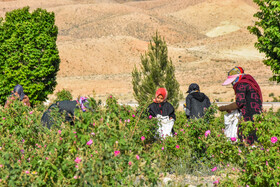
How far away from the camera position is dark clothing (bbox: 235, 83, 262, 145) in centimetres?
546

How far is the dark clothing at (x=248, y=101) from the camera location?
17.9 ft

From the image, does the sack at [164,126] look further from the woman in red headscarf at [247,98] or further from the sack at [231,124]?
the woman in red headscarf at [247,98]

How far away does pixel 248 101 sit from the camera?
5523 millimetres

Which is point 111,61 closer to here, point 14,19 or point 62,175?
point 14,19

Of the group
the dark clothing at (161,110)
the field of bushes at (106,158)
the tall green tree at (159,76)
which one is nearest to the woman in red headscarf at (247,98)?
the field of bushes at (106,158)

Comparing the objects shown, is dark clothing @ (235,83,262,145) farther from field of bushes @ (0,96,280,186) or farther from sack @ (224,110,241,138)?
field of bushes @ (0,96,280,186)

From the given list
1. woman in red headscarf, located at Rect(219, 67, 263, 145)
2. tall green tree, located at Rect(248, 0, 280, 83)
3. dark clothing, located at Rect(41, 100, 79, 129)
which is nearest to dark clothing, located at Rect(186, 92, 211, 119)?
woman in red headscarf, located at Rect(219, 67, 263, 145)

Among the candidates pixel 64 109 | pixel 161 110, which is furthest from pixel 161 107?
pixel 64 109

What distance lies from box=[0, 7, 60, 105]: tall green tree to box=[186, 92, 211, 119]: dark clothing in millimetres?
8030

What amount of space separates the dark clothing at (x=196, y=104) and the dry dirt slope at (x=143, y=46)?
627 inches

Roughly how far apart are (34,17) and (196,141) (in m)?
10.3

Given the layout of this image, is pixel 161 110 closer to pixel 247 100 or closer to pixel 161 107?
pixel 161 107

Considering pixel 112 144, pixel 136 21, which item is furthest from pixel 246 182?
pixel 136 21

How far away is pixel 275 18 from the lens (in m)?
11.1
